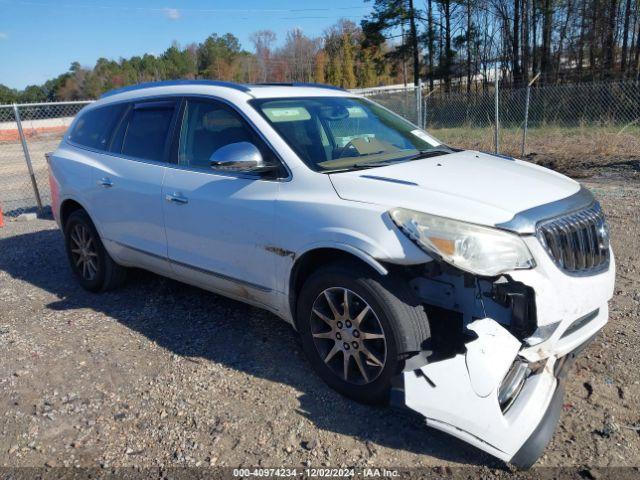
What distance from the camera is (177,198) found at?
4.00m

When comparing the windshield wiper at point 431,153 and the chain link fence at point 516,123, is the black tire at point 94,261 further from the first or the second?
the chain link fence at point 516,123

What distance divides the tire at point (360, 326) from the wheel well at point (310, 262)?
0.06 m

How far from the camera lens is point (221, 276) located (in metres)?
3.88

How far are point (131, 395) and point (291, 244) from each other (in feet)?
4.65

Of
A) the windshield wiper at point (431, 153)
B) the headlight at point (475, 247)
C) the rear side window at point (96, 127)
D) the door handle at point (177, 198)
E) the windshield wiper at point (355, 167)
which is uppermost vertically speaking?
the rear side window at point (96, 127)

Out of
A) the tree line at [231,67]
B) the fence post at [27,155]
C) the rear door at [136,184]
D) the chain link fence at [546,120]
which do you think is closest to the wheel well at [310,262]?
the rear door at [136,184]

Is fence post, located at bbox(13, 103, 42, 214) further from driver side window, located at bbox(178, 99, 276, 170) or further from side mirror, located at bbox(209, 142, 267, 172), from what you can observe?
side mirror, located at bbox(209, 142, 267, 172)

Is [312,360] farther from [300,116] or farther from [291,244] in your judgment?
[300,116]

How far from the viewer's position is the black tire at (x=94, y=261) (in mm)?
5105

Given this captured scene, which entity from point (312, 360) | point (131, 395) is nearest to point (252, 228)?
point (312, 360)

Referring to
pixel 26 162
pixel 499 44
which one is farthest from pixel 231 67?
pixel 26 162

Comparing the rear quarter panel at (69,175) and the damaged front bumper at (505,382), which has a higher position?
the rear quarter panel at (69,175)

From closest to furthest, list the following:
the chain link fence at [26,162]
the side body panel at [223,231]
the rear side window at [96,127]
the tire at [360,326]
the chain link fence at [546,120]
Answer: the tire at [360,326]
the side body panel at [223,231]
the rear side window at [96,127]
the chain link fence at [26,162]
the chain link fence at [546,120]

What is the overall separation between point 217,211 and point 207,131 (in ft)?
2.31
